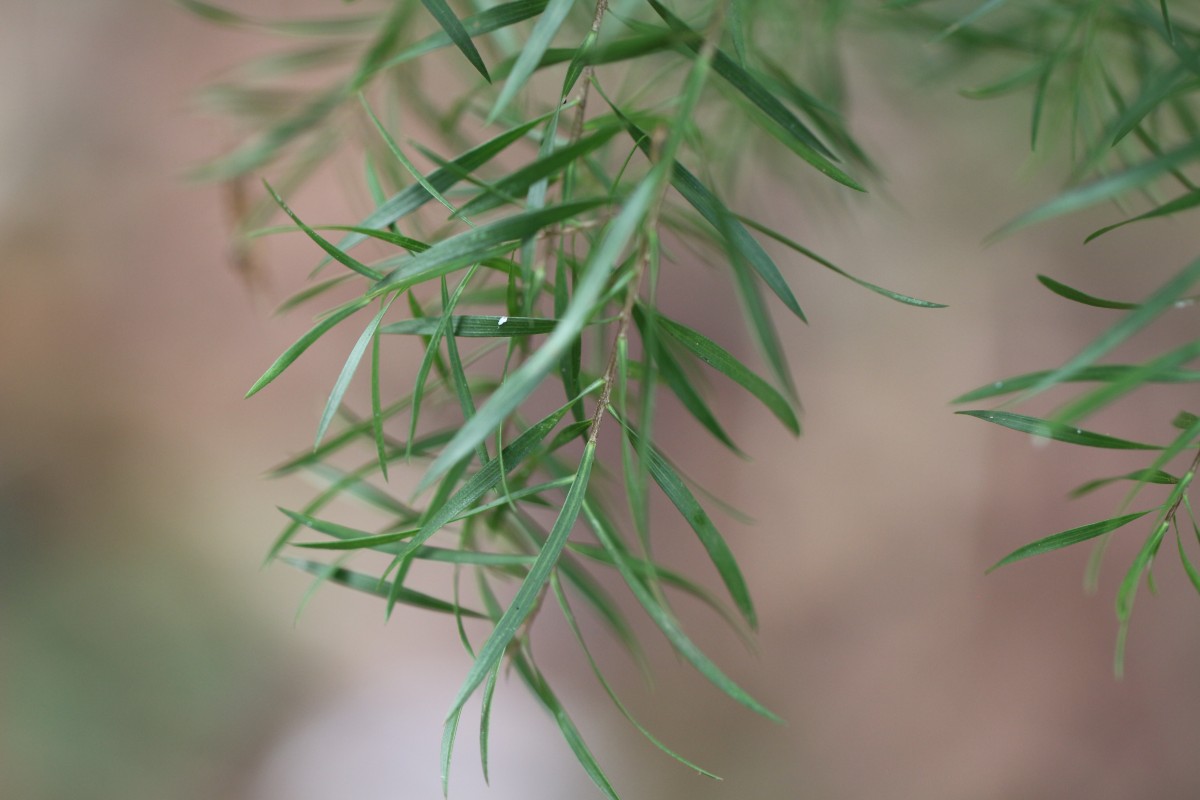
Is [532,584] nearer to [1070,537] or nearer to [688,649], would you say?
[688,649]

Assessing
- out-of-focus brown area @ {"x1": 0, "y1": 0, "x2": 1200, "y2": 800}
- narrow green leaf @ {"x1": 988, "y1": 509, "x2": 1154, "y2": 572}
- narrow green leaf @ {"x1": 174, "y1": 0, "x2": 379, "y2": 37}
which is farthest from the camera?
→ out-of-focus brown area @ {"x1": 0, "y1": 0, "x2": 1200, "y2": 800}

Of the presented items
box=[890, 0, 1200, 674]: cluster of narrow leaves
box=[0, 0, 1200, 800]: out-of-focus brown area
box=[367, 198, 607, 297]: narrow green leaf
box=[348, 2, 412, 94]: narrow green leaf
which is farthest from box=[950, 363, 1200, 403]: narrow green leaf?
box=[0, 0, 1200, 800]: out-of-focus brown area

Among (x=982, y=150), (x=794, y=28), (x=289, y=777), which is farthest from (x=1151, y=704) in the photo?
(x=289, y=777)

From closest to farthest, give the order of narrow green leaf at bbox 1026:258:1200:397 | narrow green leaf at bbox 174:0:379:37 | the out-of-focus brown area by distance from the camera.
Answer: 1. narrow green leaf at bbox 1026:258:1200:397
2. narrow green leaf at bbox 174:0:379:37
3. the out-of-focus brown area

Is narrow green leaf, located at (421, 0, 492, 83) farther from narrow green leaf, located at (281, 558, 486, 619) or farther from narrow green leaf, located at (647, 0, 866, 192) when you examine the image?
narrow green leaf, located at (281, 558, 486, 619)

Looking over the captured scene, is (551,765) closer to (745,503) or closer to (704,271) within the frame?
(745,503)

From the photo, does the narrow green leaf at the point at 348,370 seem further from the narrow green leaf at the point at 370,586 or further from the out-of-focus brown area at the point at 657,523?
the out-of-focus brown area at the point at 657,523
